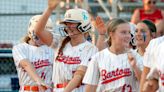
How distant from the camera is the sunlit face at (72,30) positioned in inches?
299

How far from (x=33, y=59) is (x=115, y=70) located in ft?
5.77

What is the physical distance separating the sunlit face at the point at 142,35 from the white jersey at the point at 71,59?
1.85 ft

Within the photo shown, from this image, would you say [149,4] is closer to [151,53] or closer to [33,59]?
[33,59]

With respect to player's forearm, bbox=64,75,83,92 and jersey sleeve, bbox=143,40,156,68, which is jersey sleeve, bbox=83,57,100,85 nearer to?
player's forearm, bbox=64,75,83,92

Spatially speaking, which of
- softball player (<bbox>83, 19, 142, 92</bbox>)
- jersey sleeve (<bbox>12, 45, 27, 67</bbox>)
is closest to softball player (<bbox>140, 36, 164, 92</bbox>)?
softball player (<bbox>83, 19, 142, 92</bbox>)

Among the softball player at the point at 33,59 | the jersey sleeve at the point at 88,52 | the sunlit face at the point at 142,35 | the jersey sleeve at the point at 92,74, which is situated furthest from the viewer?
the softball player at the point at 33,59

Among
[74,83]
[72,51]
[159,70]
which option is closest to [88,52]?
[72,51]

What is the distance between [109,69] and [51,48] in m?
1.67

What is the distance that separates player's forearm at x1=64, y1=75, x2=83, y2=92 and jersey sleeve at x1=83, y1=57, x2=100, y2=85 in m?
0.39

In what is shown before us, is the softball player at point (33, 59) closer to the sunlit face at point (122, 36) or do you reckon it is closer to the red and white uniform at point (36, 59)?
the red and white uniform at point (36, 59)

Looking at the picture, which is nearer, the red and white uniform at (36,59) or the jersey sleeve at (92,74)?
the jersey sleeve at (92,74)

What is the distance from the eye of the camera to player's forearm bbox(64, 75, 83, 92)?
23.7 ft

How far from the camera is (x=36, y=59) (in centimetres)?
834

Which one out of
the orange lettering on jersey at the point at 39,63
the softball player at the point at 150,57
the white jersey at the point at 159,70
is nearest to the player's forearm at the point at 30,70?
the orange lettering on jersey at the point at 39,63
